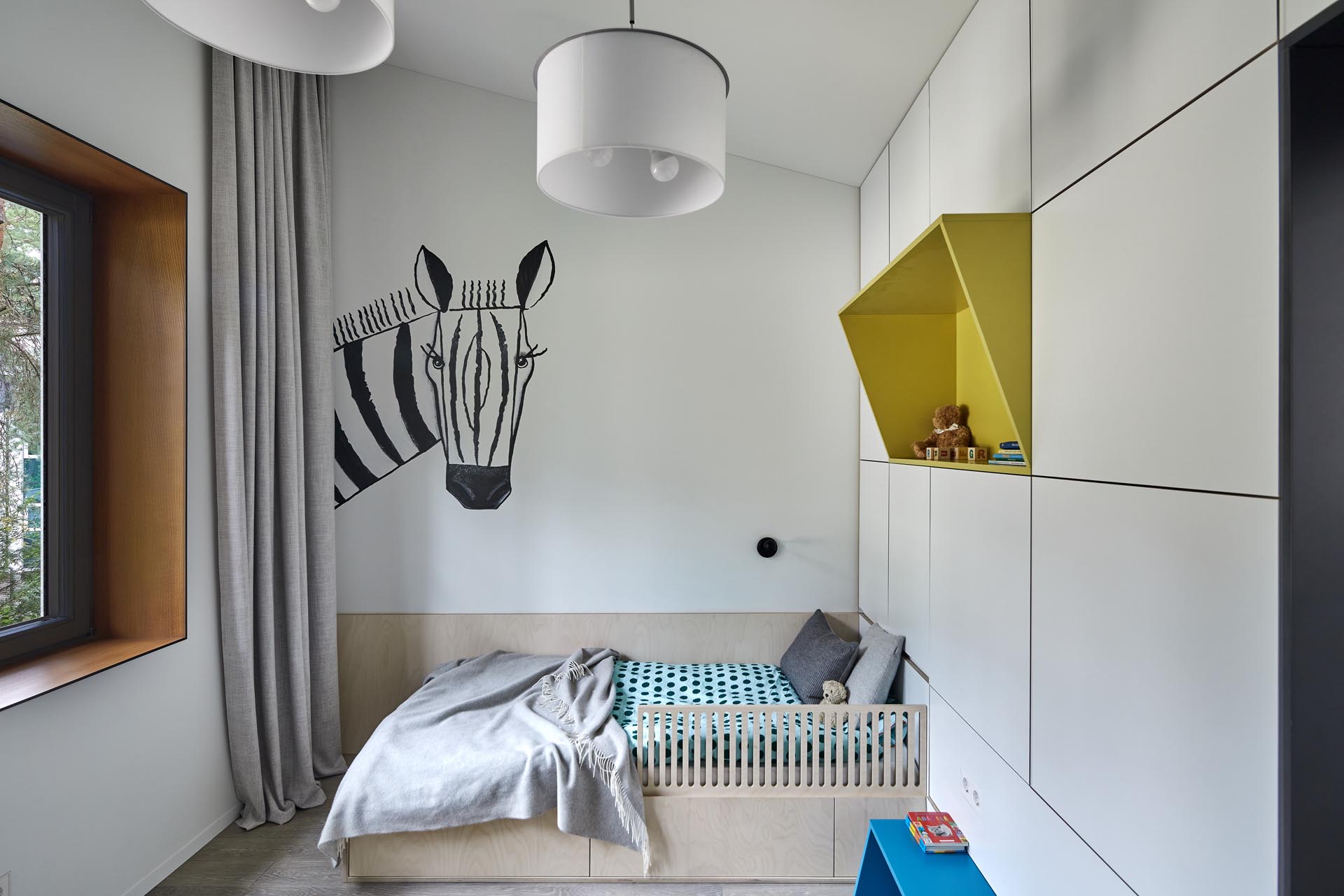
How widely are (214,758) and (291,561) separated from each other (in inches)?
27.3

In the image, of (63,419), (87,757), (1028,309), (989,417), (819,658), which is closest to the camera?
(1028,309)

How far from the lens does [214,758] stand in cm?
254

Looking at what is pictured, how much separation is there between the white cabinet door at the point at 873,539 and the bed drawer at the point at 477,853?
134 centimetres

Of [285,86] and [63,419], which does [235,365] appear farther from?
[285,86]

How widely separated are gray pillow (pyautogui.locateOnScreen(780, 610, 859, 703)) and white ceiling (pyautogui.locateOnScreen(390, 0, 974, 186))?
6.03 feet

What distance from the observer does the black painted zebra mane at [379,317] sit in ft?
10.2

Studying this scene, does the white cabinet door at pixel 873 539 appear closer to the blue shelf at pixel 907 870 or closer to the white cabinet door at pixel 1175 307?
the blue shelf at pixel 907 870

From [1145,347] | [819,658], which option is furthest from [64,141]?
[819,658]

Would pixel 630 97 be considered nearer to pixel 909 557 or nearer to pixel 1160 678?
pixel 1160 678

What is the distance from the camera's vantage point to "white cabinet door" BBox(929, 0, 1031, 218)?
159 cm

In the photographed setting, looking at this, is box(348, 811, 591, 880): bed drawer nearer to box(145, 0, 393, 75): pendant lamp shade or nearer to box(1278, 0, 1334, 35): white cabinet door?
box(145, 0, 393, 75): pendant lamp shade

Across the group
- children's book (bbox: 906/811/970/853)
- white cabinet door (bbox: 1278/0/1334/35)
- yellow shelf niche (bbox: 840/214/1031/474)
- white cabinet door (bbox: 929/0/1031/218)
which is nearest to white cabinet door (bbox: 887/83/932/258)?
white cabinet door (bbox: 929/0/1031/218)

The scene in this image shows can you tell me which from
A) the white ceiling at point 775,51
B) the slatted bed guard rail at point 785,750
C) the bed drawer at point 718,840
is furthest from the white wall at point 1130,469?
the bed drawer at point 718,840

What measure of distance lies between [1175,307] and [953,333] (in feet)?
3.68
